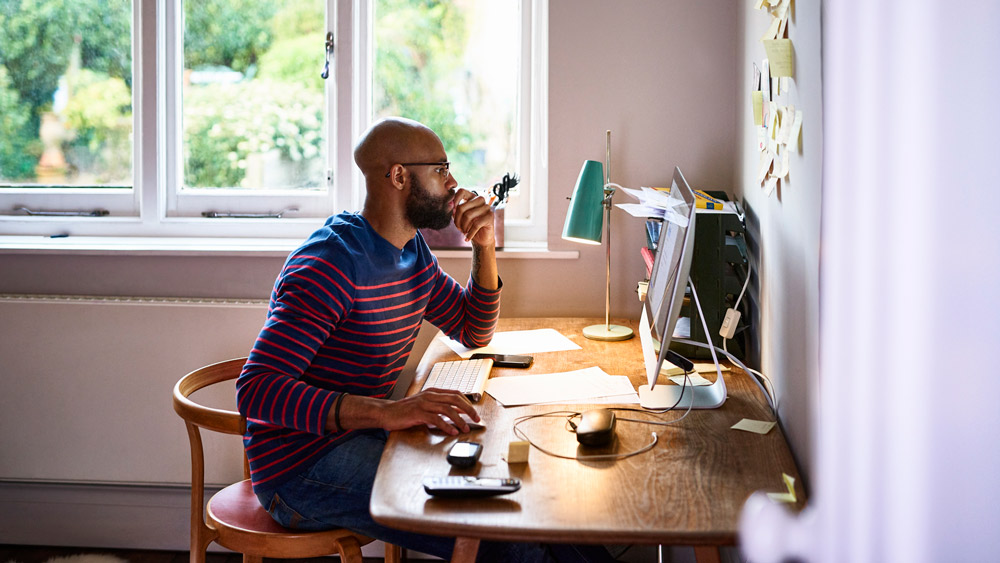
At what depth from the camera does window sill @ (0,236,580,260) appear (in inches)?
97.4

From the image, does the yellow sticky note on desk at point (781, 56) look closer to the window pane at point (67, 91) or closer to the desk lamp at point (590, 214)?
the desk lamp at point (590, 214)

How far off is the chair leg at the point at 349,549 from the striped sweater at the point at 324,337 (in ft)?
0.55

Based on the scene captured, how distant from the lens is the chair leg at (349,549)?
1604mm

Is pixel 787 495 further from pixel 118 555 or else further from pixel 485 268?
pixel 118 555

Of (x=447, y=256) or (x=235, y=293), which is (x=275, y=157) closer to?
(x=235, y=293)

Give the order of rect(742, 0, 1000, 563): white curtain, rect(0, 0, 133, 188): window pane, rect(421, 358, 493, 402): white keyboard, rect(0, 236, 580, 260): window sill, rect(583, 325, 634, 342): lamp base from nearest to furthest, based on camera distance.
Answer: rect(742, 0, 1000, 563): white curtain < rect(421, 358, 493, 402): white keyboard < rect(583, 325, 634, 342): lamp base < rect(0, 236, 580, 260): window sill < rect(0, 0, 133, 188): window pane

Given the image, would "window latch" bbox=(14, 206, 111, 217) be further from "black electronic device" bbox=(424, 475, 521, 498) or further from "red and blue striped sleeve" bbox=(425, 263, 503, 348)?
"black electronic device" bbox=(424, 475, 521, 498)

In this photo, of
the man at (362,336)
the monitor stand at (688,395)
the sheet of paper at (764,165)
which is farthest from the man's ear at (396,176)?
the sheet of paper at (764,165)

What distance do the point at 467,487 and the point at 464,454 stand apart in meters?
0.12

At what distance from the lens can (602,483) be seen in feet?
3.84

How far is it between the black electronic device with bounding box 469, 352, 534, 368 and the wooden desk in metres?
0.29

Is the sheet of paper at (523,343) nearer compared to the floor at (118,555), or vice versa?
the sheet of paper at (523,343)

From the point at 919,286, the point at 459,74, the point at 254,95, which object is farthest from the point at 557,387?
the point at 254,95

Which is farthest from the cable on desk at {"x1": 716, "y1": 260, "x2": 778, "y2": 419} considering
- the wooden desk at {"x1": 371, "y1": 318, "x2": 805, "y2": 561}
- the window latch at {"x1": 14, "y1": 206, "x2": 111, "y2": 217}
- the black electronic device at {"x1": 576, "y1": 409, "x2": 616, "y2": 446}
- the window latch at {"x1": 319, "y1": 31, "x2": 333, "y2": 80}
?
the window latch at {"x1": 14, "y1": 206, "x2": 111, "y2": 217}
